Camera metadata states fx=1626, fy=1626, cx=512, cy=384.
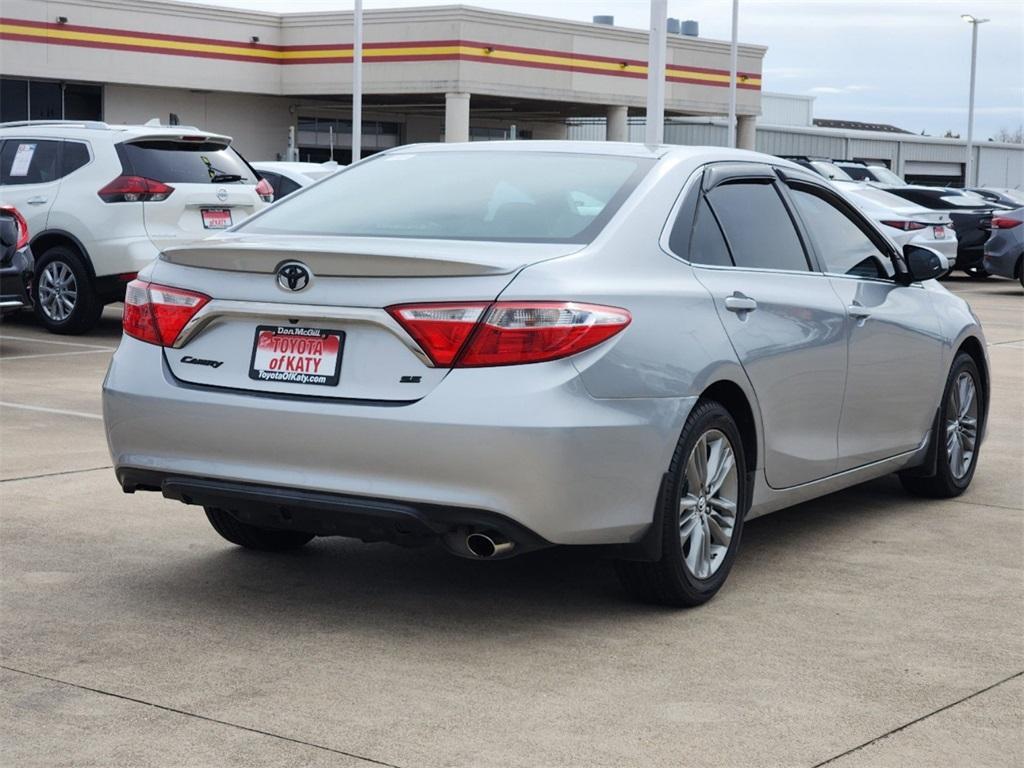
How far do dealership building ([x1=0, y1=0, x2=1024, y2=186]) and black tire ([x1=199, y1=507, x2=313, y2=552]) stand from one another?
115 ft

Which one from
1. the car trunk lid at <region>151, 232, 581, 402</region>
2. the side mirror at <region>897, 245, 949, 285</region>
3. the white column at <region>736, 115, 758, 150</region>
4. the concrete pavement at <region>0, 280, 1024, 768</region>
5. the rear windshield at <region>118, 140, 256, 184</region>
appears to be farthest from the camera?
the white column at <region>736, 115, 758, 150</region>

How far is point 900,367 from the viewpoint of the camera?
679cm

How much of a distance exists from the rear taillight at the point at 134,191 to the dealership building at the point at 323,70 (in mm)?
26703

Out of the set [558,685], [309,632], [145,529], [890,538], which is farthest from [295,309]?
[890,538]

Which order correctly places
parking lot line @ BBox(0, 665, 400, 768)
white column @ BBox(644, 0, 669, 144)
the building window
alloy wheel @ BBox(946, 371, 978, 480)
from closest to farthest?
parking lot line @ BBox(0, 665, 400, 768), alloy wheel @ BBox(946, 371, 978, 480), white column @ BBox(644, 0, 669, 144), the building window

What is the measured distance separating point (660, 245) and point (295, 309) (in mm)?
1223

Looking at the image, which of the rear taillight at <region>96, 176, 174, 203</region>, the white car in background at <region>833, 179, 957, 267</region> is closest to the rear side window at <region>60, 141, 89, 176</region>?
the rear taillight at <region>96, 176, 174, 203</region>

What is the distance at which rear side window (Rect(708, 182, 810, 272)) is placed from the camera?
5844mm

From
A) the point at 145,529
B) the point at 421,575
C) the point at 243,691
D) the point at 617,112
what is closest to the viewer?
the point at 243,691

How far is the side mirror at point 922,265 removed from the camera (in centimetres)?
694

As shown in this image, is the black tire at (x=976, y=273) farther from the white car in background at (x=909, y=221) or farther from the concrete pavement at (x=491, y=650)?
the concrete pavement at (x=491, y=650)

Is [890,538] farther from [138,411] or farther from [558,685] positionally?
[138,411]

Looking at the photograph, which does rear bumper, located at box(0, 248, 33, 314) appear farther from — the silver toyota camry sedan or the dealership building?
the dealership building

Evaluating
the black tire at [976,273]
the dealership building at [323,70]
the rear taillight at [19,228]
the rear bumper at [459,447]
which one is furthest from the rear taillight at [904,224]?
the dealership building at [323,70]
